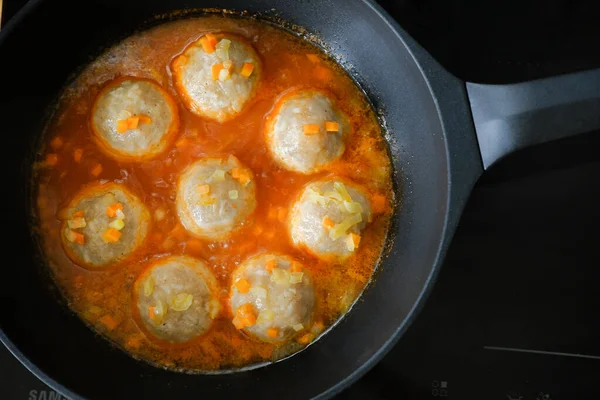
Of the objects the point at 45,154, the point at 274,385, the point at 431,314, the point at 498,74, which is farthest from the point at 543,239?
the point at 45,154

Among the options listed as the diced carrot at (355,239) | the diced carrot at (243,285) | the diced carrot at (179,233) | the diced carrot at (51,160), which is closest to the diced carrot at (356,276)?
the diced carrot at (355,239)

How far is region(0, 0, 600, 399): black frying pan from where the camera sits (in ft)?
5.41

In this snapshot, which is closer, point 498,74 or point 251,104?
point 251,104

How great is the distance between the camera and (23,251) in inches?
73.7

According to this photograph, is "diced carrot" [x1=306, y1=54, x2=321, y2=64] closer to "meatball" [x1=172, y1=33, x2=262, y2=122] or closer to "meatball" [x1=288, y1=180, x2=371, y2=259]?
"meatball" [x1=172, y1=33, x2=262, y2=122]

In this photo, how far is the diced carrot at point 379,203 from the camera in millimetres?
1976

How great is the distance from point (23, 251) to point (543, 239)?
6.10 ft

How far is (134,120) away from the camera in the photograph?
1.79 metres

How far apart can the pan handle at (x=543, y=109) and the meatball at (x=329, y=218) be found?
51 cm

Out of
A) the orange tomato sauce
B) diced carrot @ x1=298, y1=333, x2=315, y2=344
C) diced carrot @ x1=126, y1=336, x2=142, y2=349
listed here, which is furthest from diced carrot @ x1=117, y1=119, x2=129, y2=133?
diced carrot @ x1=298, y1=333, x2=315, y2=344

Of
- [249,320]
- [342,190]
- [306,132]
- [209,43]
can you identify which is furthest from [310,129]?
[249,320]

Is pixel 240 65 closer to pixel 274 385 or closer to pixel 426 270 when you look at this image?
pixel 426 270

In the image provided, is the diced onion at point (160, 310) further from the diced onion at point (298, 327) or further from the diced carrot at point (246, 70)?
the diced carrot at point (246, 70)

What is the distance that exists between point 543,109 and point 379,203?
0.68 meters
